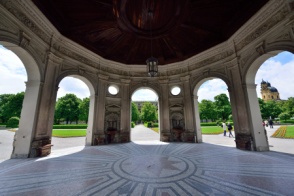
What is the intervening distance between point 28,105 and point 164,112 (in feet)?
32.0

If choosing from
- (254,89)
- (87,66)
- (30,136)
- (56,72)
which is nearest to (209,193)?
(254,89)

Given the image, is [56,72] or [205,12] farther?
[56,72]

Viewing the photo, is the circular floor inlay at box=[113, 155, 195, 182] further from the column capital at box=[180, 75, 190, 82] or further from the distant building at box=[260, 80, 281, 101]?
the distant building at box=[260, 80, 281, 101]

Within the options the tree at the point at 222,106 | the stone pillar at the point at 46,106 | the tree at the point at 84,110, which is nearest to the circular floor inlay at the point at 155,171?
the stone pillar at the point at 46,106

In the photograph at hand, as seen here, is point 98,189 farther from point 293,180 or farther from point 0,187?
point 293,180

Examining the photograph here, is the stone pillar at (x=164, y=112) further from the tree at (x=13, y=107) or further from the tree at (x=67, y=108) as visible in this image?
the tree at (x=13, y=107)

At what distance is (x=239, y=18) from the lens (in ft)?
24.5

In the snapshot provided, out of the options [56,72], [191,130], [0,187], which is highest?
[56,72]

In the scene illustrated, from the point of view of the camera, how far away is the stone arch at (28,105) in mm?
6473

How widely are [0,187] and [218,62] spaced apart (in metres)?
12.9

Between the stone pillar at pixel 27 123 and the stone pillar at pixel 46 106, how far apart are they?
0.22m

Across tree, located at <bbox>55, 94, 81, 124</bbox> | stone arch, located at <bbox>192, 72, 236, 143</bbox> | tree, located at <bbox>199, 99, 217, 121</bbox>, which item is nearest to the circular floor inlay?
stone arch, located at <bbox>192, 72, 236, 143</bbox>

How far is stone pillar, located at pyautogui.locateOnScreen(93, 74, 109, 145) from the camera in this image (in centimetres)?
1018

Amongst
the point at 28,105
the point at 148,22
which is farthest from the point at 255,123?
the point at 28,105
